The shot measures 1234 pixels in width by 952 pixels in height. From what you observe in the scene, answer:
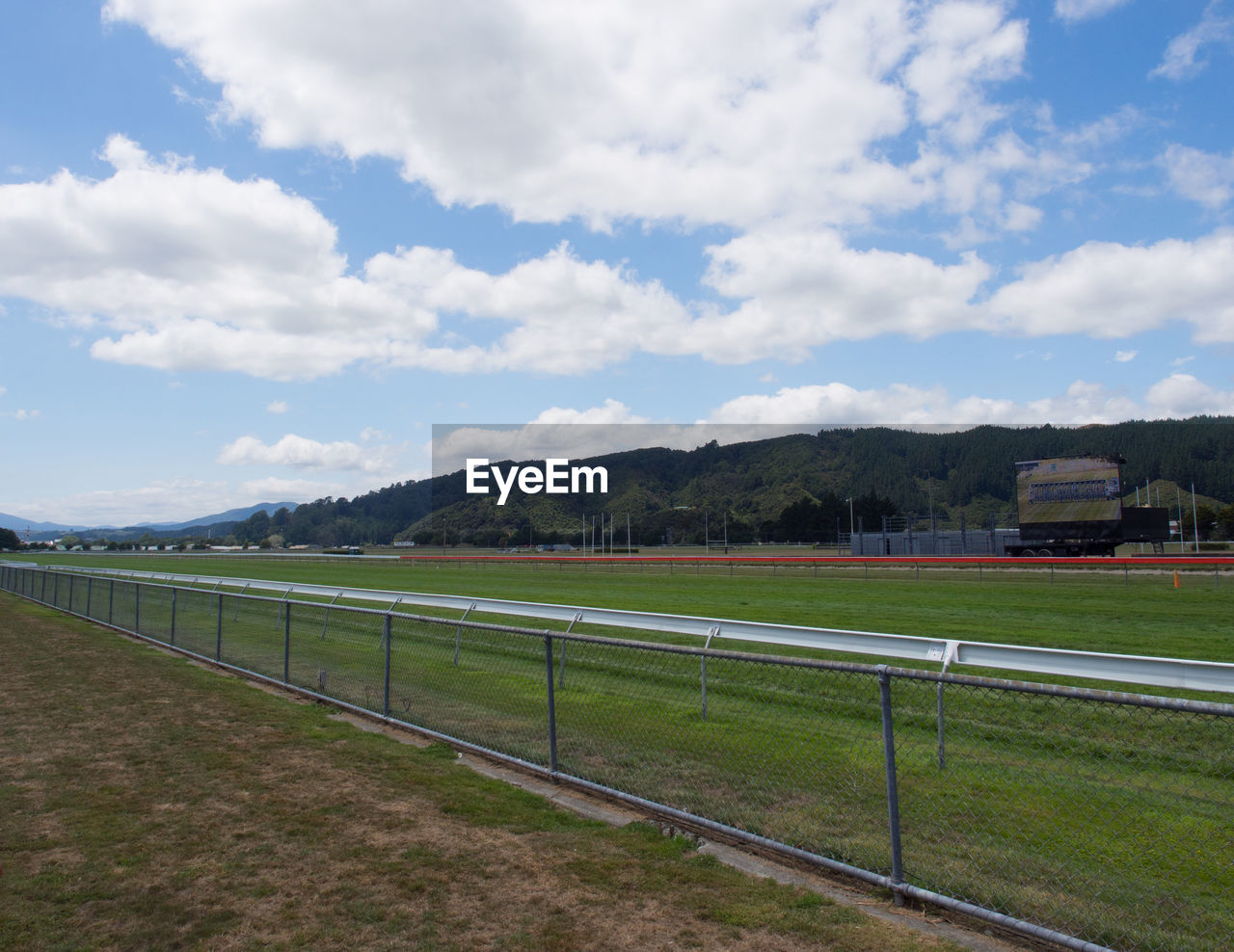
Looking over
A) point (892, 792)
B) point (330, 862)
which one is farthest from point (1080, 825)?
point (330, 862)

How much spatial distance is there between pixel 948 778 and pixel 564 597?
19655mm

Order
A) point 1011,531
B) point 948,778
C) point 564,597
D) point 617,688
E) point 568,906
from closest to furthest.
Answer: point 568,906 < point 948,778 < point 617,688 < point 564,597 < point 1011,531

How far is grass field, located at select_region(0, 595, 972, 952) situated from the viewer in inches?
152

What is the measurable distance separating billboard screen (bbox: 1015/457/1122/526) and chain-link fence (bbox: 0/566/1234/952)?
46.5m

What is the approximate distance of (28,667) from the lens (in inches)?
463

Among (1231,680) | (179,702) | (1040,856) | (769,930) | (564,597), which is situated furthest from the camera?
(564,597)

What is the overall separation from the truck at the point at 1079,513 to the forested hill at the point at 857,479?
3127 inches

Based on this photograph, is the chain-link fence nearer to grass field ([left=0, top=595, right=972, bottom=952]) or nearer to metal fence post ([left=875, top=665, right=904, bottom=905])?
metal fence post ([left=875, top=665, right=904, bottom=905])

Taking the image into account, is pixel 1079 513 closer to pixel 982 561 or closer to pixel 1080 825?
pixel 982 561

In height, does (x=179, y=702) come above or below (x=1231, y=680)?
below

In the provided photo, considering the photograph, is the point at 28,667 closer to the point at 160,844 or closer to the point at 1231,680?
the point at 160,844

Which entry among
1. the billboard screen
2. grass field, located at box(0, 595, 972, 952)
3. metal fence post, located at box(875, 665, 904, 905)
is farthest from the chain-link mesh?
the billboard screen

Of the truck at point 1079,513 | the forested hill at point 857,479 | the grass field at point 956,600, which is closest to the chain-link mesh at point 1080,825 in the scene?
the grass field at point 956,600

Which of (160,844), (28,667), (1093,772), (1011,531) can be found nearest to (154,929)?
(160,844)
